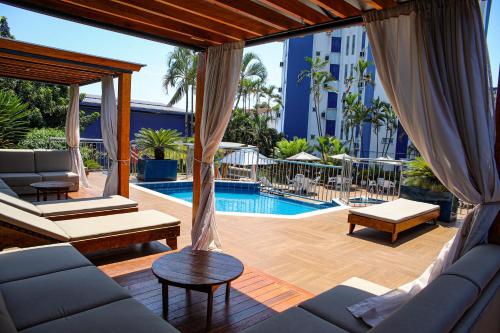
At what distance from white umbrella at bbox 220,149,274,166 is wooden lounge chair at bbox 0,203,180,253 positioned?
5624 millimetres

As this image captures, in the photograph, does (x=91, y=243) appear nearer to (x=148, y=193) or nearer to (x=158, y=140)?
(x=148, y=193)

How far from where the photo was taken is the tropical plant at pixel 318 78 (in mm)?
21391

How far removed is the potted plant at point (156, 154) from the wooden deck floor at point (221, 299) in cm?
642

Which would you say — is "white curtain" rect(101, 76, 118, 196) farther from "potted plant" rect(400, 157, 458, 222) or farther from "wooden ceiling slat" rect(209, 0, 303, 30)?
"potted plant" rect(400, 157, 458, 222)

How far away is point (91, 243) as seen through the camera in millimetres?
3523

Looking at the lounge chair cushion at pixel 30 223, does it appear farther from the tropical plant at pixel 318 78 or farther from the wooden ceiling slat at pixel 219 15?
the tropical plant at pixel 318 78

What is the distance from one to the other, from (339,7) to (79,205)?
155 inches

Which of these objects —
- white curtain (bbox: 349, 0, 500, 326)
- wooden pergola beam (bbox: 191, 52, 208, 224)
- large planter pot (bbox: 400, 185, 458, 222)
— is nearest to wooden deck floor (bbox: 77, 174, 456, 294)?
large planter pot (bbox: 400, 185, 458, 222)

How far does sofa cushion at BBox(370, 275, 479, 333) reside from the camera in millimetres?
1278

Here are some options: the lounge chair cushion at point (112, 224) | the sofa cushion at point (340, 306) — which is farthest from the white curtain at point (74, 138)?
the sofa cushion at point (340, 306)

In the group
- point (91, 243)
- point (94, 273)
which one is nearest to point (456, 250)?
point (94, 273)

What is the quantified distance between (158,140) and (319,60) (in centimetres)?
1445

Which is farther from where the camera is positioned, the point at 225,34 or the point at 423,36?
the point at 225,34

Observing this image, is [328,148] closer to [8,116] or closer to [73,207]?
[8,116]
